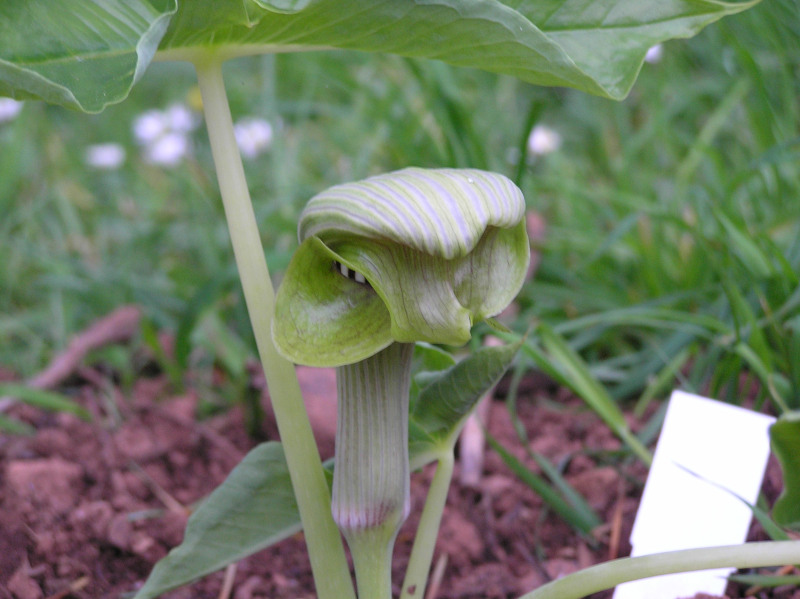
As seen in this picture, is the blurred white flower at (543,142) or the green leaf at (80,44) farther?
the blurred white flower at (543,142)

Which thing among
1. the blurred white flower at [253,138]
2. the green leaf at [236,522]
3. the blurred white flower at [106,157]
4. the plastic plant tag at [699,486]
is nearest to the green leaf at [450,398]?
the green leaf at [236,522]

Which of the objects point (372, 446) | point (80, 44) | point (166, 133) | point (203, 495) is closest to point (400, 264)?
point (372, 446)

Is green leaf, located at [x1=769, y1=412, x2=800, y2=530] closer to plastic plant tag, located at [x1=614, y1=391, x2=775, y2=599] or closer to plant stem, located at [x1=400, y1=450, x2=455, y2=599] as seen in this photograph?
plastic plant tag, located at [x1=614, y1=391, x2=775, y2=599]

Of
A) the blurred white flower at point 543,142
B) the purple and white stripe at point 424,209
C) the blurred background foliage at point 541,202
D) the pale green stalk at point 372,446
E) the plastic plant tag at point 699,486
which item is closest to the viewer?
the purple and white stripe at point 424,209

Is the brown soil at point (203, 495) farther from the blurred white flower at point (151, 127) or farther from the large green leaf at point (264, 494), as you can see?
the blurred white flower at point (151, 127)

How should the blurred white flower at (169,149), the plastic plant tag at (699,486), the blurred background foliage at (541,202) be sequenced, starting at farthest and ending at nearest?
the blurred white flower at (169,149) < the blurred background foliage at (541,202) < the plastic plant tag at (699,486)

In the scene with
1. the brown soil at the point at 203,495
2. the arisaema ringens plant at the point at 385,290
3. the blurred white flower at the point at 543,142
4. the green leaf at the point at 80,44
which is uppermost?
the green leaf at the point at 80,44
